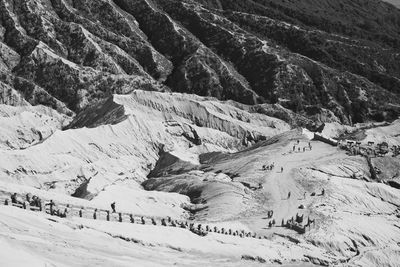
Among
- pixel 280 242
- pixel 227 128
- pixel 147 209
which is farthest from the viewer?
pixel 227 128

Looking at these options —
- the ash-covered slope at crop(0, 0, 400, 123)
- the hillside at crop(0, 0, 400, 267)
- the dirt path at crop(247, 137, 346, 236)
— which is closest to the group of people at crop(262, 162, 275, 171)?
the hillside at crop(0, 0, 400, 267)

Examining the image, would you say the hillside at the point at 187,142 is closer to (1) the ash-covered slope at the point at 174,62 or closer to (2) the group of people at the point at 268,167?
(2) the group of people at the point at 268,167

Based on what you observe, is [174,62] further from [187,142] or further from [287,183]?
[287,183]

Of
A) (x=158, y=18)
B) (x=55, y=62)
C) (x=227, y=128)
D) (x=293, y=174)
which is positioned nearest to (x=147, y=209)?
(x=293, y=174)

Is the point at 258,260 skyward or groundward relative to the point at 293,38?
groundward

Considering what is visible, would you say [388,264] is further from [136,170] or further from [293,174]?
[136,170]

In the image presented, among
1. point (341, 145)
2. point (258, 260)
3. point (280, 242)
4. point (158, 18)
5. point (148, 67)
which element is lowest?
point (258, 260)

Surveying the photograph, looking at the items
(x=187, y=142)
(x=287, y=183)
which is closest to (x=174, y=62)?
(x=187, y=142)

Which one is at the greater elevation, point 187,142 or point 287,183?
point 187,142
